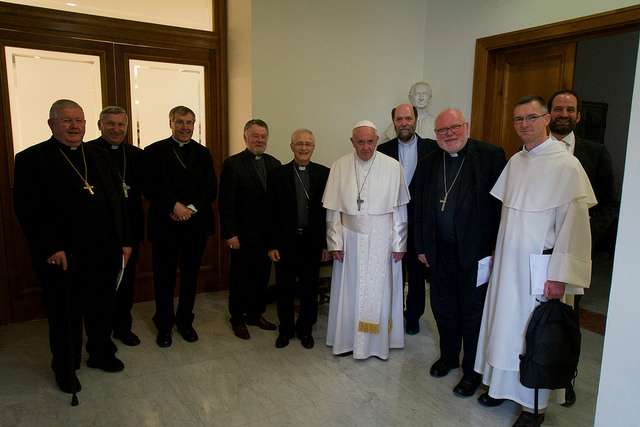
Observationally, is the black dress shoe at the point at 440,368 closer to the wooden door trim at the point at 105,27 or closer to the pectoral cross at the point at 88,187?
the pectoral cross at the point at 88,187

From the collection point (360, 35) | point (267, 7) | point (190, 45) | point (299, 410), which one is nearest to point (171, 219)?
point (299, 410)

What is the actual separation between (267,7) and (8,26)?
1.95m

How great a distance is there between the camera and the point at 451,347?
3.00 m

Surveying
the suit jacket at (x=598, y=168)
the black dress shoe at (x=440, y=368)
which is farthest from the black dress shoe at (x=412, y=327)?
the suit jacket at (x=598, y=168)

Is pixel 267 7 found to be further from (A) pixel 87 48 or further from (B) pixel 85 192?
(B) pixel 85 192

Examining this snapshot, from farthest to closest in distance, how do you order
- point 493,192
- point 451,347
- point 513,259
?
1. point 451,347
2. point 493,192
3. point 513,259

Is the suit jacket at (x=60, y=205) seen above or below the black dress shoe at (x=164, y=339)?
above

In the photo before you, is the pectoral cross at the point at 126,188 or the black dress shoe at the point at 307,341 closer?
the pectoral cross at the point at 126,188

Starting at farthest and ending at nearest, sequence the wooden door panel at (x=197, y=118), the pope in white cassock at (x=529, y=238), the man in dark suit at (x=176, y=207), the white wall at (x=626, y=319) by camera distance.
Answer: the wooden door panel at (x=197, y=118) → the man in dark suit at (x=176, y=207) → the pope in white cassock at (x=529, y=238) → the white wall at (x=626, y=319)

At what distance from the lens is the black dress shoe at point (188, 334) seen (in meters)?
3.46

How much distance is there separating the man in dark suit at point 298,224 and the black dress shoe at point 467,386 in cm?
105


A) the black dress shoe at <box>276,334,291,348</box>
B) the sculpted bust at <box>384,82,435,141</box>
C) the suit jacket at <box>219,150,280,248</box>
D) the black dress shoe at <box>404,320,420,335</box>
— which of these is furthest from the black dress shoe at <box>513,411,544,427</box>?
the sculpted bust at <box>384,82,435,141</box>

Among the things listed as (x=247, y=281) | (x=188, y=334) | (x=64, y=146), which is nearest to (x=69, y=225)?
(x=64, y=146)

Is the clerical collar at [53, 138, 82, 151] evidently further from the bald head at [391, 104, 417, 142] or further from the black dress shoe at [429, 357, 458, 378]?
the black dress shoe at [429, 357, 458, 378]
